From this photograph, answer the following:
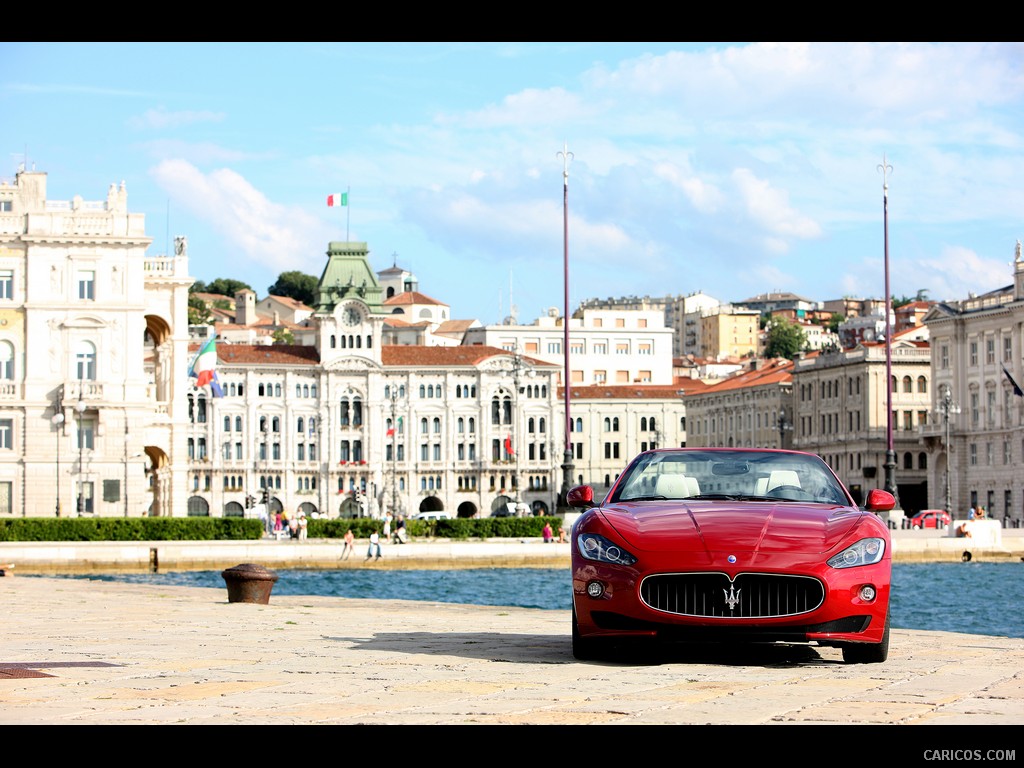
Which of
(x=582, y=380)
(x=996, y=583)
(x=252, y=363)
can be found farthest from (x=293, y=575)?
(x=582, y=380)

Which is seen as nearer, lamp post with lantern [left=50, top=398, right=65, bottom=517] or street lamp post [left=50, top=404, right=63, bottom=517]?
street lamp post [left=50, top=404, right=63, bottom=517]

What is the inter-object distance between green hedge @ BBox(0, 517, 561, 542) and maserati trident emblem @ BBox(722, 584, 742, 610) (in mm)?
52107

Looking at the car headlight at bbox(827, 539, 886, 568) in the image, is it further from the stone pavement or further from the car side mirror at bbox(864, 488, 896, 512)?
the car side mirror at bbox(864, 488, 896, 512)

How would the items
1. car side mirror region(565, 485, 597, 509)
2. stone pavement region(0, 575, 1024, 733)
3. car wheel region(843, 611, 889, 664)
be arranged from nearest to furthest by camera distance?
stone pavement region(0, 575, 1024, 733), car wheel region(843, 611, 889, 664), car side mirror region(565, 485, 597, 509)

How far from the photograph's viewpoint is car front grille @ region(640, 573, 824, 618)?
11055 millimetres

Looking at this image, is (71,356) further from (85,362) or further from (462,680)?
(462,680)

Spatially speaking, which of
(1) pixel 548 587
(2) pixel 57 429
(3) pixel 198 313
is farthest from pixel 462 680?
(3) pixel 198 313

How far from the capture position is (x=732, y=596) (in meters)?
11.1

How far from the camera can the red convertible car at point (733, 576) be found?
11.1 metres

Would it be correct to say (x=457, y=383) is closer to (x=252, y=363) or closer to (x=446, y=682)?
(x=252, y=363)

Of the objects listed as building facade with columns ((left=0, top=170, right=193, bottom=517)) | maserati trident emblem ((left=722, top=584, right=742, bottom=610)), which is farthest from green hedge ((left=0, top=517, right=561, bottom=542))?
maserati trident emblem ((left=722, top=584, right=742, bottom=610))

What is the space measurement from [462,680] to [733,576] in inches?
73.3

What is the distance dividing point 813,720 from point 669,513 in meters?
3.55
